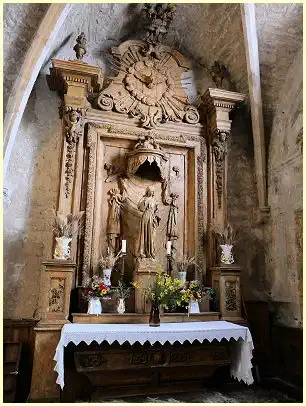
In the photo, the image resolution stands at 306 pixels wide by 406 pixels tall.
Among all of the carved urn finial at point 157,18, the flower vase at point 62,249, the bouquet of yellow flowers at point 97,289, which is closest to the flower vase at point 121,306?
the bouquet of yellow flowers at point 97,289

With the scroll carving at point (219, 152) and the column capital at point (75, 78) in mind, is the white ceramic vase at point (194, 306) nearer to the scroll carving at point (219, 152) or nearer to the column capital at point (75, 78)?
the scroll carving at point (219, 152)

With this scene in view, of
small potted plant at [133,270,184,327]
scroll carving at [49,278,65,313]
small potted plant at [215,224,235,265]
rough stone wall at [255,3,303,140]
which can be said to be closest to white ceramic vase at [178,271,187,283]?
small potted plant at [133,270,184,327]

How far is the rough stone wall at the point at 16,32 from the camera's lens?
5426 millimetres

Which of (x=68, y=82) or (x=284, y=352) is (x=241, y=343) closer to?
(x=284, y=352)

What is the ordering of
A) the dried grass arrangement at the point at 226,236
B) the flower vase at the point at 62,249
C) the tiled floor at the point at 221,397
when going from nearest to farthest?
the tiled floor at the point at 221,397, the flower vase at the point at 62,249, the dried grass arrangement at the point at 226,236

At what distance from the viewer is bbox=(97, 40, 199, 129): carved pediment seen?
22.7 feet

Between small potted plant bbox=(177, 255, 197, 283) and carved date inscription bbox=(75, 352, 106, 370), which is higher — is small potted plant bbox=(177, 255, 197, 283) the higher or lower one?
the higher one

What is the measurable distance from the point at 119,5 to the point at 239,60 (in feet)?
8.63

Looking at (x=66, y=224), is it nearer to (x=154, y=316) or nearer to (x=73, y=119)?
(x=73, y=119)

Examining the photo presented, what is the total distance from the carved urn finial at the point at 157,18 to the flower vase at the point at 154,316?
5.27 meters

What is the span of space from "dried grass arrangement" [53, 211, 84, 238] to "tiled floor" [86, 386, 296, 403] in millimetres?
2404

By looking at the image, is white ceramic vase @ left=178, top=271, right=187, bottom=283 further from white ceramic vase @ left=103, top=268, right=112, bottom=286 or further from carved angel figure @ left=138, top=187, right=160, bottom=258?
white ceramic vase @ left=103, top=268, right=112, bottom=286

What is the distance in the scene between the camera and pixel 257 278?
6969mm

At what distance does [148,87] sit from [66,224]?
3302mm
